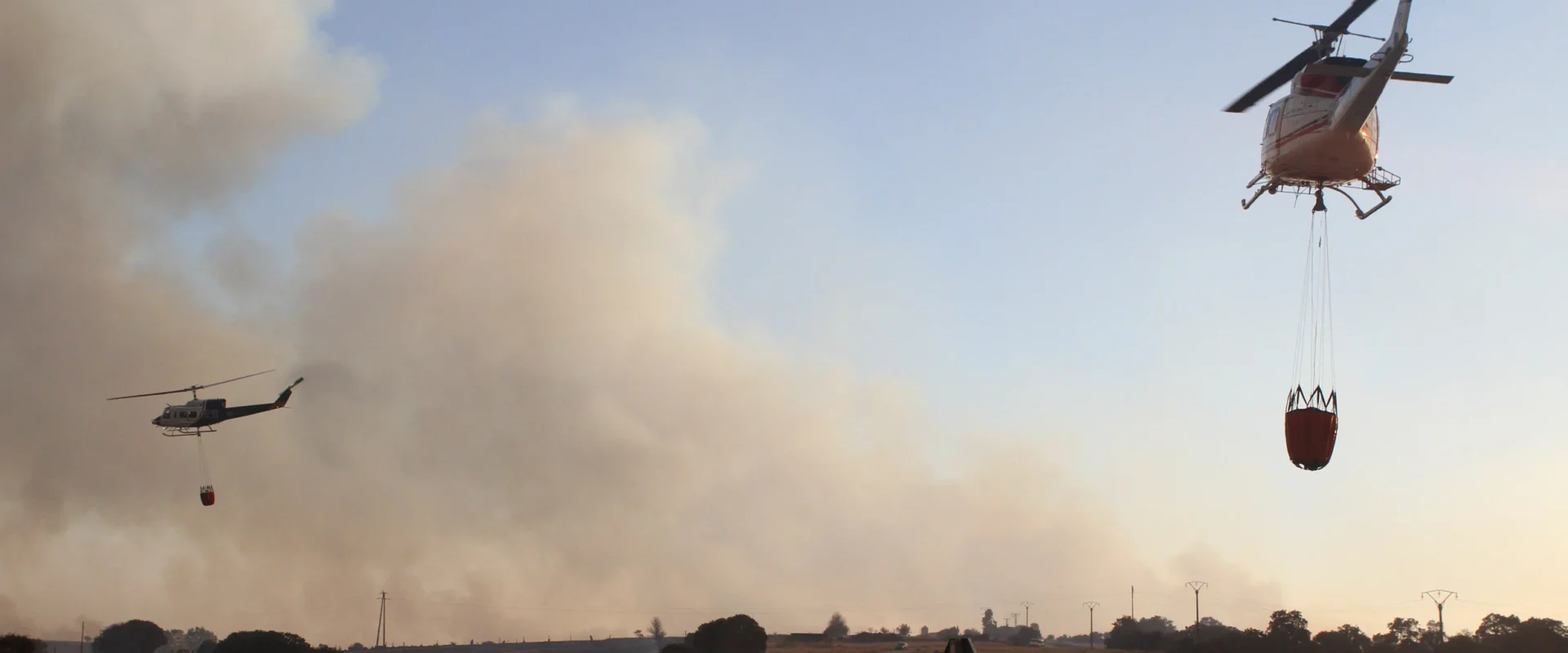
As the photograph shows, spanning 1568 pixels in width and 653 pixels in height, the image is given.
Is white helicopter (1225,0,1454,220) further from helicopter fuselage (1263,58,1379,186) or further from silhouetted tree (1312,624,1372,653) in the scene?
silhouetted tree (1312,624,1372,653)

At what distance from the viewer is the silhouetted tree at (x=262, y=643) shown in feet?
515

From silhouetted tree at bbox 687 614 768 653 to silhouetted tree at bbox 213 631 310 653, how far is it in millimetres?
45893

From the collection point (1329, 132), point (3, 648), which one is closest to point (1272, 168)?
point (1329, 132)

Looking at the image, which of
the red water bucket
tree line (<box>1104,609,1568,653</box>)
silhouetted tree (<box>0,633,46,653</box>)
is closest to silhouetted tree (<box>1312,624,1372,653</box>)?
tree line (<box>1104,609,1568,653</box>)

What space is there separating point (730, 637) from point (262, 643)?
53.4 metres


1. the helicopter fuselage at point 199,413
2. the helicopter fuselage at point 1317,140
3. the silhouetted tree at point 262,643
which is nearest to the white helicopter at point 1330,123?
the helicopter fuselage at point 1317,140

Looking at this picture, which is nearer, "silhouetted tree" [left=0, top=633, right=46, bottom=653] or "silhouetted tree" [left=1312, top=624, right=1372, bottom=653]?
"silhouetted tree" [left=0, top=633, right=46, bottom=653]

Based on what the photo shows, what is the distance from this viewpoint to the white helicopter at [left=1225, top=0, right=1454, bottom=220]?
229 ft

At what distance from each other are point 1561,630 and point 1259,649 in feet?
109

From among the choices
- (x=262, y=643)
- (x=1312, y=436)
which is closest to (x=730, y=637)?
(x=262, y=643)

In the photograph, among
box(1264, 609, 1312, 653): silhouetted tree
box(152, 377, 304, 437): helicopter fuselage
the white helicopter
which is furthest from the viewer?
box(1264, 609, 1312, 653): silhouetted tree

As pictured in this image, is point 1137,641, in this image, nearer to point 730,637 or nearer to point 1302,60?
point 730,637

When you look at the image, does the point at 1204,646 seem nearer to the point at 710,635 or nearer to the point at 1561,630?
the point at 1561,630

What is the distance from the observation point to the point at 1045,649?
175500 millimetres
